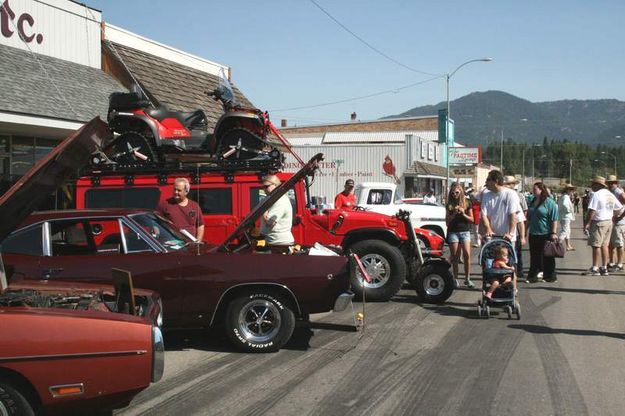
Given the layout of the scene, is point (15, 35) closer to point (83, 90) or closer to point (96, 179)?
point (83, 90)

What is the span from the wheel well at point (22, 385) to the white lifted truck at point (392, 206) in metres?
11.9

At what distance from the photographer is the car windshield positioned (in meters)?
6.60

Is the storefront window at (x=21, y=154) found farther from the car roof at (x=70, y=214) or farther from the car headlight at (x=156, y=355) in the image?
the car headlight at (x=156, y=355)

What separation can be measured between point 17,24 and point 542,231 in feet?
38.6

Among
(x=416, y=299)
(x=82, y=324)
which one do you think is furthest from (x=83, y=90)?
(x=82, y=324)

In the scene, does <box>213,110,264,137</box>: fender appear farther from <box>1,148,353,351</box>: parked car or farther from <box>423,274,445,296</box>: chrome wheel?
<box>1,148,353,351</box>: parked car

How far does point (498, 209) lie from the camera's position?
9.23m

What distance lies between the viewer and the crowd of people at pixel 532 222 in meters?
9.23

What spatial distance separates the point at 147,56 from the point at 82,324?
16000 mm

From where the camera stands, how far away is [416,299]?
9.80 m

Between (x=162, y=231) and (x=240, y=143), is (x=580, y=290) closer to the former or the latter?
(x=240, y=143)

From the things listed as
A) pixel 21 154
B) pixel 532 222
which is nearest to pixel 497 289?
pixel 532 222

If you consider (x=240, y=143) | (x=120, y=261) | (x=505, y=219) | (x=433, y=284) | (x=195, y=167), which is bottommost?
(x=433, y=284)

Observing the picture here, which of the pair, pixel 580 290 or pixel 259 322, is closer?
pixel 259 322
